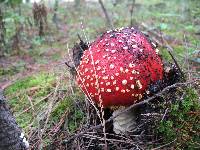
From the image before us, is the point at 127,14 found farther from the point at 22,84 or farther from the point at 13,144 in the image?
the point at 13,144

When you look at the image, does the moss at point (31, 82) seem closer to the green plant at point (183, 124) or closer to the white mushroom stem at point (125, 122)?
the white mushroom stem at point (125, 122)

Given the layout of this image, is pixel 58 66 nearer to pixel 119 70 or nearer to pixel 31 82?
pixel 31 82

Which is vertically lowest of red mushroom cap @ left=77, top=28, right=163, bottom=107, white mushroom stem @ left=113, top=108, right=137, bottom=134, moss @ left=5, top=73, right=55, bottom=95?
white mushroom stem @ left=113, top=108, right=137, bottom=134

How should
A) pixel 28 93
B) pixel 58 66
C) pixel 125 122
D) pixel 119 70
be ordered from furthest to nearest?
pixel 58 66, pixel 28 93, pixel 125 122, pixel 119 70

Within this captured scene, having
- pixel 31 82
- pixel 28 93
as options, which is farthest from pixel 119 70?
pixel 31 82

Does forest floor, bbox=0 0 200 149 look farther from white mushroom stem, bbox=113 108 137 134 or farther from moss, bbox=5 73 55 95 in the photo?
white mushroom stem, bbox=113 108 137 134

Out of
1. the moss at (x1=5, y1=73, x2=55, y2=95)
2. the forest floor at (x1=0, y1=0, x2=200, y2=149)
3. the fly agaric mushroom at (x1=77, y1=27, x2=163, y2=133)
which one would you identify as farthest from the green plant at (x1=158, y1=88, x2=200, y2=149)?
the moss at (x1=5, y1=73, x2=55, y2=95)
